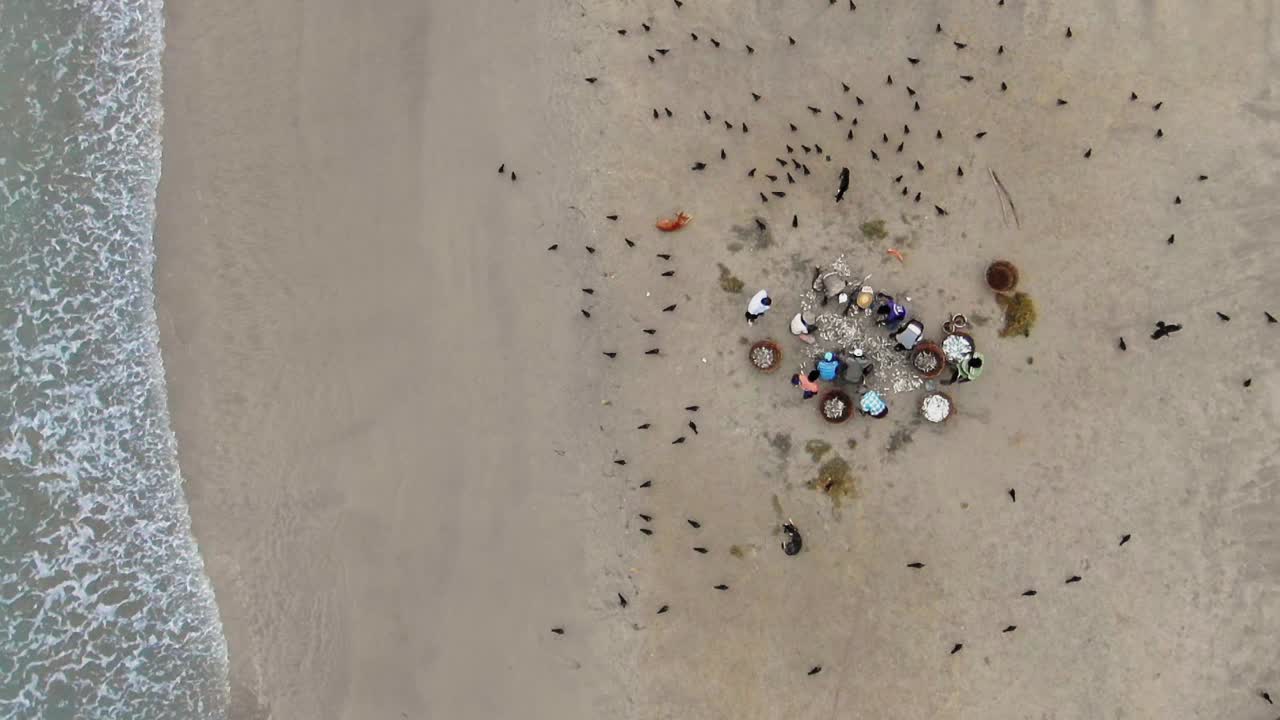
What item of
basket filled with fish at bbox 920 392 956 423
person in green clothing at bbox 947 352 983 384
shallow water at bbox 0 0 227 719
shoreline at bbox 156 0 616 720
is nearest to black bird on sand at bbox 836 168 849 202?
person in green clothing at bbox 947 352 983 384

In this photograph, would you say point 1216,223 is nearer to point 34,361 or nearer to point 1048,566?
point 1048,566

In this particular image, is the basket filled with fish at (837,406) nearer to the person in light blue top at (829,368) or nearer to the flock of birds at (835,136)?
the person in light blue top at (829,368)

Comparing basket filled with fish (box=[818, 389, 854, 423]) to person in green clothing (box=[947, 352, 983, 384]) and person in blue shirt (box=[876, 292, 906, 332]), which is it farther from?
person in green clothing (box=[947, 352, 983, 384])

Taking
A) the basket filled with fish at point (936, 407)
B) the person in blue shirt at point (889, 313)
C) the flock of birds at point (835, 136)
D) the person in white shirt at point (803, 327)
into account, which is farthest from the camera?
the flock of birds at point (835, 136)

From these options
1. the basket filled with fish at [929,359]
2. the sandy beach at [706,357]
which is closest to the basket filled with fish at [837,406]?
the sandy beach at [706,357]

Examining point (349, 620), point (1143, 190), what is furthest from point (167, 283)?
point (1143, 190)

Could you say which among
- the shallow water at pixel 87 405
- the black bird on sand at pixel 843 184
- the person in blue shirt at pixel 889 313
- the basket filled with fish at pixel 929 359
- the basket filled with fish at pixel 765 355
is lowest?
the shallow water at pixel 87 405

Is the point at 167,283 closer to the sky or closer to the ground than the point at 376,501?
closer to the sky
